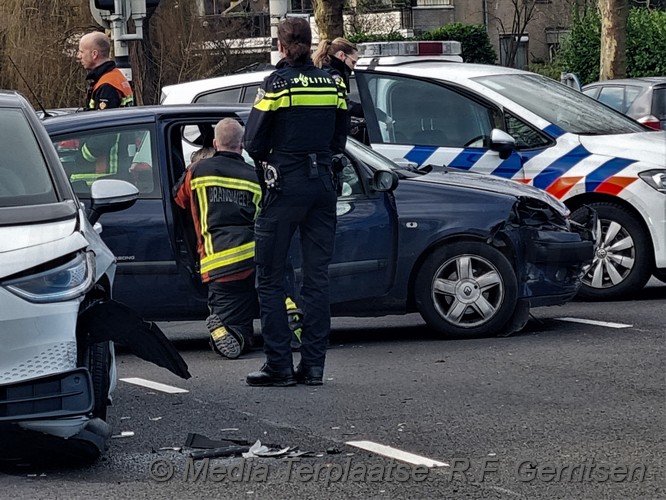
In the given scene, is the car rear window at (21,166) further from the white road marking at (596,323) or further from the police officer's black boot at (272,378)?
the white road marking at (596,323)

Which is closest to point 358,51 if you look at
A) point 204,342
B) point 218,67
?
point 204,342

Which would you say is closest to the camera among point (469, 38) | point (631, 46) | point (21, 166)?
point (21, 166)

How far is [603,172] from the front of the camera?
10.6 m

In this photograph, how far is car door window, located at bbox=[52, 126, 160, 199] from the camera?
8.82m

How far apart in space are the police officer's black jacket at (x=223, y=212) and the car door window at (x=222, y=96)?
2.84 m

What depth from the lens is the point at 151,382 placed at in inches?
308

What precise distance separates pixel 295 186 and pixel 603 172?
158 inches

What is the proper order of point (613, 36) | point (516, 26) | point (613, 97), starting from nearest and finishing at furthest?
1. point (613, 97)
2. point (613, 36)
3. point (516, 26)

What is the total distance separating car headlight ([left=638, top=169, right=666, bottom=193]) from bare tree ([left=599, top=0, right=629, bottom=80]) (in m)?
18.7

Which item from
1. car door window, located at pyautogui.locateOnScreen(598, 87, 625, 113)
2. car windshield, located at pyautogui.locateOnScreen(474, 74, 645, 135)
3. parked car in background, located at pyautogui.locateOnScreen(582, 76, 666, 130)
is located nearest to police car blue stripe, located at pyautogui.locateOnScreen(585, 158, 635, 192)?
car windshield, located at pyautogui.locateOnScreen(474, 74, 645, 135)

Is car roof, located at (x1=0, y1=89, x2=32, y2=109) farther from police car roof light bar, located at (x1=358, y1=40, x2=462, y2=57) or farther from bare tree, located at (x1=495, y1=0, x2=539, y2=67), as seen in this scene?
bare tree, located at (x1=495, y1=0, x2=539, y2=67)

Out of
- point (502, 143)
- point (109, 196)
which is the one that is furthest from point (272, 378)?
point (502, 143)

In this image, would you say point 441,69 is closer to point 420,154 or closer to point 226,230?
point 420,154

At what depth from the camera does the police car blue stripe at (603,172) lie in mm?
10602
